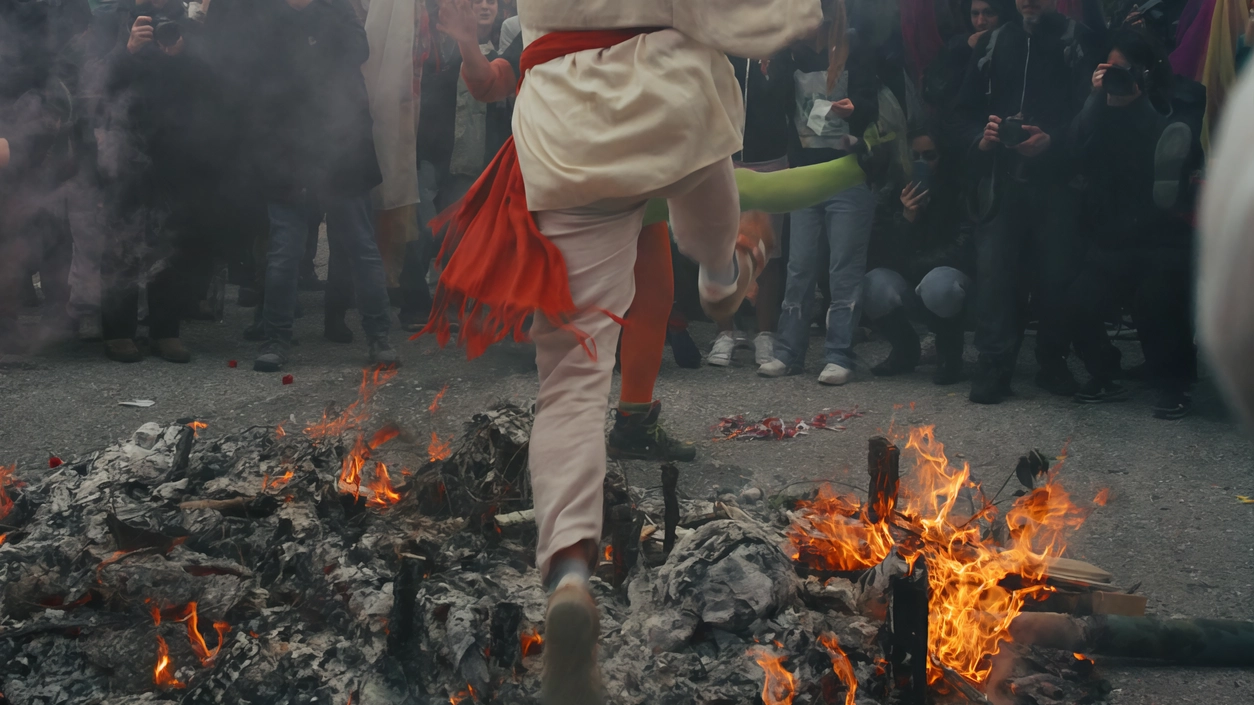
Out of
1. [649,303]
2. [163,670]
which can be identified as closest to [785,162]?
[649,303]

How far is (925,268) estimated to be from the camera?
584 centimetres

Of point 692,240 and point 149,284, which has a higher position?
point 692,240

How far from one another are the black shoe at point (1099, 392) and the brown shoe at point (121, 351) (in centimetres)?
505

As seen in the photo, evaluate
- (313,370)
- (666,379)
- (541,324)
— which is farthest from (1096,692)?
(313,370)

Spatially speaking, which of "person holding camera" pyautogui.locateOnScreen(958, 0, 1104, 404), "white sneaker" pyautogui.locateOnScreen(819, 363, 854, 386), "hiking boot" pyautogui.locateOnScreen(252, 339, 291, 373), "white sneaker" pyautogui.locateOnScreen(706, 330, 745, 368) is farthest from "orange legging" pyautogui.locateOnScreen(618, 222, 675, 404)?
"hiking boot" pyautogui.locateOnScreen(252, 339, 291, 373)

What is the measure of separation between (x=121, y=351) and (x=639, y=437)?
3369 mm

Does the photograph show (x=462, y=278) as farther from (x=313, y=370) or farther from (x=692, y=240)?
(x=313, y=370)

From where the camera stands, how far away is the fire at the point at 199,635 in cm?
258

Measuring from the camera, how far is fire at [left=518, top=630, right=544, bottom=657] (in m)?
2.54

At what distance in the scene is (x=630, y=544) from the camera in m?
2.89

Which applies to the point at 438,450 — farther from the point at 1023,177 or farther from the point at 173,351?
the point at 1023,177

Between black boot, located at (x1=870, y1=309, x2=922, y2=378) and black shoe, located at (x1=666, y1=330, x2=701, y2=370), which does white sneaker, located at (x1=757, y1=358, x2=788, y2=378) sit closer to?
black shoe, located at (x1=666, y1=330, x2=701, y2=370)

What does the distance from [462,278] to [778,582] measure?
1.08 metres

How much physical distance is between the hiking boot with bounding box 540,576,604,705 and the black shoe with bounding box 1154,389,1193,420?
370 centimetres
